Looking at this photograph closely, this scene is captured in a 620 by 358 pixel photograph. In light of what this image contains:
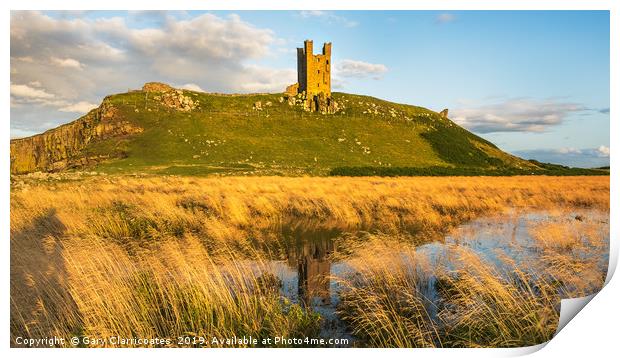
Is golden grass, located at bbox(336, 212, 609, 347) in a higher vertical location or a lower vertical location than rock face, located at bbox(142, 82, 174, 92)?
lower

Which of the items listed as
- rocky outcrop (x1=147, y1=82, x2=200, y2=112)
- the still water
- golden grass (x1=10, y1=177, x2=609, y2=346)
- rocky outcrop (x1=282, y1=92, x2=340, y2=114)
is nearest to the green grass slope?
rocky outcrop (x1=147, y1=82, x2=200, y2=112)

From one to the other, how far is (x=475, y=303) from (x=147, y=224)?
32.6ft

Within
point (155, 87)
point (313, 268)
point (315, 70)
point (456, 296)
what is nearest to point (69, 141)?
point (155, 87)

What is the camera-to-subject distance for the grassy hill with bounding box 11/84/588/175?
63.1 m

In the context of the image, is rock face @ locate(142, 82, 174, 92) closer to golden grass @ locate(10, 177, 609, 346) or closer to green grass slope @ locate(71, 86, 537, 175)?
green grass slope @ locate(71, 86, 537, 175)

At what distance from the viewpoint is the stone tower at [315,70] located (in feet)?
309

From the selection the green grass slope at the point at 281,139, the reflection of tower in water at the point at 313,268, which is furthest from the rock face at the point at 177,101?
the reflection of tower in water at the point at 313,268

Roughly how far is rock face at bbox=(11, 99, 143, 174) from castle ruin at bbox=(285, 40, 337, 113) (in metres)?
40.4

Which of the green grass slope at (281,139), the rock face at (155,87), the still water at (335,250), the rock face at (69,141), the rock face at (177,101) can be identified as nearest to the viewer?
the still water at (335,250)

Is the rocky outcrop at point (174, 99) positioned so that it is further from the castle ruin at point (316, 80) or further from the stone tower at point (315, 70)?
the stone tower at point (315, 70)

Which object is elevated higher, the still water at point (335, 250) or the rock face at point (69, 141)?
the rock face at point (69, 141)

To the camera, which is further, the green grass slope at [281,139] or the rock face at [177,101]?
the rock face at [177,101]

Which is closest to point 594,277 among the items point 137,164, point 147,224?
point 147,224

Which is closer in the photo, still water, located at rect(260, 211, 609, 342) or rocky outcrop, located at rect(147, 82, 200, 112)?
still water, located at rect(260, 211, 609, 342)
